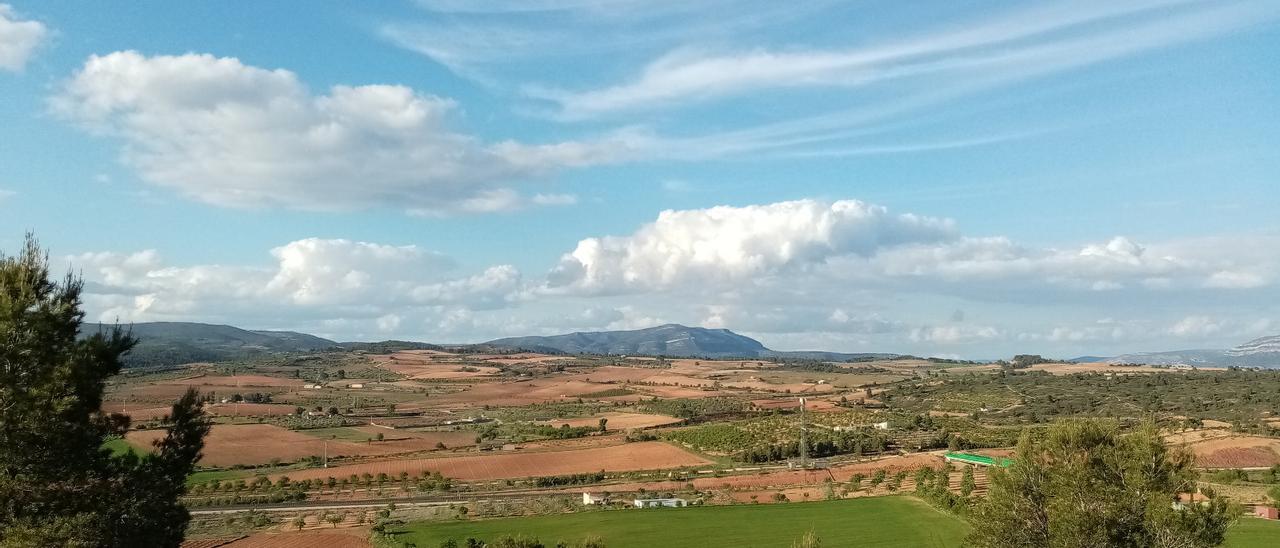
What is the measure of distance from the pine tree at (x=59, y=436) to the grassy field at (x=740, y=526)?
27621 millimetres

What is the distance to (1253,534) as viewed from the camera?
40.5 m

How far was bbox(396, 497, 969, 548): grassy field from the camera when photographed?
145 ft

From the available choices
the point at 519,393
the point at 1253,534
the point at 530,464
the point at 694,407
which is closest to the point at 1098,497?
the point at 1253,534

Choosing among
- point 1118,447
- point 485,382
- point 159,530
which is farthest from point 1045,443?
point 485,382

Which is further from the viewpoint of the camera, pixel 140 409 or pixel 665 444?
pixel 140 409

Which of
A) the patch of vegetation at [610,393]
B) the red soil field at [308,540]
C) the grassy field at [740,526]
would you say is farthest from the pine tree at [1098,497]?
the patch of vegetation at [610,393]

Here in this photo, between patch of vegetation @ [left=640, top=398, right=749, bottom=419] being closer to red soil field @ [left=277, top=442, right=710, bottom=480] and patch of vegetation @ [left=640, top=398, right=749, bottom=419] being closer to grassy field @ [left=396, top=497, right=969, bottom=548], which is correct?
red soil field @ [left=277, top=442, right=710, bottom=480]

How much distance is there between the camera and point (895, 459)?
255 ft

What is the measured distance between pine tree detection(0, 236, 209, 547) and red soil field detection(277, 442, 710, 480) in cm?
5787

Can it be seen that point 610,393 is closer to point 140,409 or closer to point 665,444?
point 665,444

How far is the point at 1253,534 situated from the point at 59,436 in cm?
5068

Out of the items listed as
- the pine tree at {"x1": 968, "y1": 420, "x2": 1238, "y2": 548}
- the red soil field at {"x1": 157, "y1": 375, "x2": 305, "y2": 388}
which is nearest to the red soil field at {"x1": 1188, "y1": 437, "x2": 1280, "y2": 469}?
the pine tree at {"x1": 968, "y1": 420, "x2": 1238, "y2": 548}

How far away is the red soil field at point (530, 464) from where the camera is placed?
7756 centimetres

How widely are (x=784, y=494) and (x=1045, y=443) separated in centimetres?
3574
